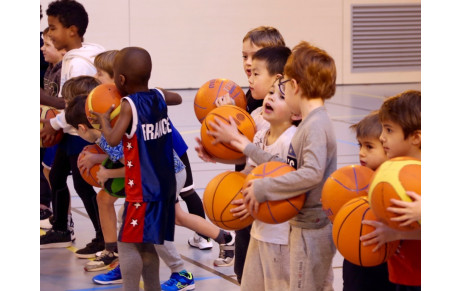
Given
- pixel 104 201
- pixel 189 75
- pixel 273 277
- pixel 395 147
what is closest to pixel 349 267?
pixel 273 277

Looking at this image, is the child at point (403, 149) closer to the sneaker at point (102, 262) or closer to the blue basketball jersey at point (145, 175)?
the blue basketball jersey at point (145, 175)

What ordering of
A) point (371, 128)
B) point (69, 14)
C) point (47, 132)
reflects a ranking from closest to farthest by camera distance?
point (371, 128) < point (47, 132) < point (69, 14)

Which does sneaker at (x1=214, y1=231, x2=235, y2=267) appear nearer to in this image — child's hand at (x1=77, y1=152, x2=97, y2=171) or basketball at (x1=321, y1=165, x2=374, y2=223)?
child's hand at (x1=77, y1=152, x2=97, y2=171)

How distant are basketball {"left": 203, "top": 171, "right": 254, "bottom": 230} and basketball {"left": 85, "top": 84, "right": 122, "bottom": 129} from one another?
28.2 inches

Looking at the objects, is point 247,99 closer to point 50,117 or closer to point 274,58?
point 274,58

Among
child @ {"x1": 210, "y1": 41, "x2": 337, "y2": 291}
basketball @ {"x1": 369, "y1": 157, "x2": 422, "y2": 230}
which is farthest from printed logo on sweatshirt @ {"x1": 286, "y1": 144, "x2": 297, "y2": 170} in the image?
basketball @ {"x1": 369, "y1": 157, "x2": 422, "y2": 230}

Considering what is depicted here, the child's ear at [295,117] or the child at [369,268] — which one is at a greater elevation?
the child's ear at [295,117]

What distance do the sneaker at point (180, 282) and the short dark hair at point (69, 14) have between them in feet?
7.76

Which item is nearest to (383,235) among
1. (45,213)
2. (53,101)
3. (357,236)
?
(357,236)

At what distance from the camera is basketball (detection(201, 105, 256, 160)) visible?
3.78 m

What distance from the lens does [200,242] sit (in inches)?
225

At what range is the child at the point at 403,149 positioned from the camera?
2.91m

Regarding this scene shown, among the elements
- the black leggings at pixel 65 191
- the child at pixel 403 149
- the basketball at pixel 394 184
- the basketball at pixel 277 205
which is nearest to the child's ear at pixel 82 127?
the black leggings at pixel 65 191

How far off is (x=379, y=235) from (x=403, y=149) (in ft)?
1.21
